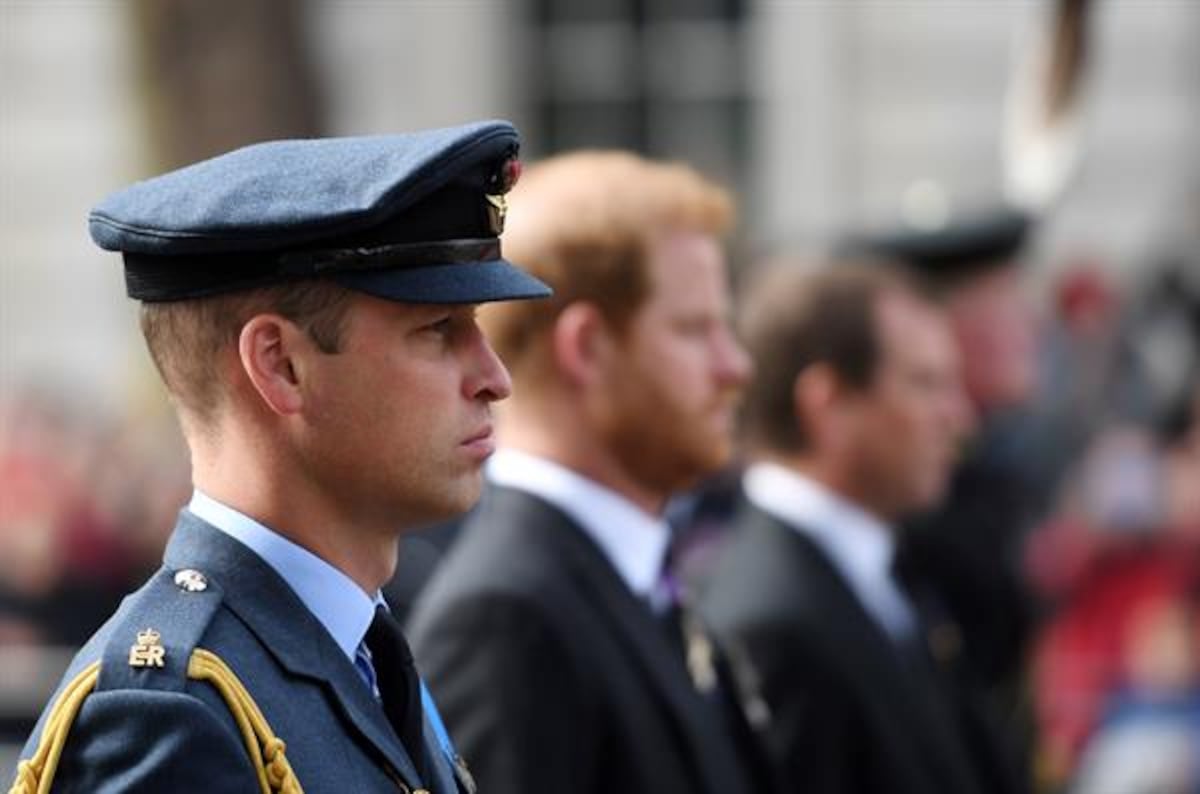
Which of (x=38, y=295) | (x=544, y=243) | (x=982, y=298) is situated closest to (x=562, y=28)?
(x=38, y=295)

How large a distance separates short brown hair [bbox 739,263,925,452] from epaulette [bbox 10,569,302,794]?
117 inches

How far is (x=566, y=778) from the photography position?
13.6ft

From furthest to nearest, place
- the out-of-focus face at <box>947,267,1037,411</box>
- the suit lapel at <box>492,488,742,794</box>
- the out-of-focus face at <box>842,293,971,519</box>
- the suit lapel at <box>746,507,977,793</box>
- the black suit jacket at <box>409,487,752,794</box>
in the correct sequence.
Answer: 1. the out-of-focus face at <box>947,267,1037,411</box>
2. the out-of-focus face at <box>842,293,971,519</box>
3. the suit lapel at <box>746,507,977,793</box>
4. the suit lapel at <box>492,488,742,794</box>
5. the black suit jacket at <box>409,487,752,794</box>

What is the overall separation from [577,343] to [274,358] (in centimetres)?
161

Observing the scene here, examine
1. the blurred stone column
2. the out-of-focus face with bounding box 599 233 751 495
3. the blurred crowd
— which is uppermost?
the out-of-focus face with bounding box 599 233 751 495

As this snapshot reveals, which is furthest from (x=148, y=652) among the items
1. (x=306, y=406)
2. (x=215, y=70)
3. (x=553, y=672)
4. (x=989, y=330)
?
(x=215, y=70)

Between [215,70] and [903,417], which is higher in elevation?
[903,417]

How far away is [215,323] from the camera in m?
3.06

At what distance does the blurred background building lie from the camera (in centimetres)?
1282

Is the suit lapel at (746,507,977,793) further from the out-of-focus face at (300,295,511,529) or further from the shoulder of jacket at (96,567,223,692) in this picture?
the shoulder of jacket at (96,567,223,692)

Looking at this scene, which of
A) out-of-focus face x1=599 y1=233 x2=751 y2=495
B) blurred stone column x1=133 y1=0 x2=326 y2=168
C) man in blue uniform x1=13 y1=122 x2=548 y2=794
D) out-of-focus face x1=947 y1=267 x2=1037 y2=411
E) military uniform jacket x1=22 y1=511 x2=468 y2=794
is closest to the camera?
military uniform jacket x1=22 y1=511 x2=468 y2=794

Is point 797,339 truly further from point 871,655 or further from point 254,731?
point 254,731

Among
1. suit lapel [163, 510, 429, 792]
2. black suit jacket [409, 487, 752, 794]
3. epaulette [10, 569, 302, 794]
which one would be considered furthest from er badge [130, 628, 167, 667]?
black suit jacket [409, 487, 752, 794]

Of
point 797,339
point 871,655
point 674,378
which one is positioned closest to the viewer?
point 674,378
